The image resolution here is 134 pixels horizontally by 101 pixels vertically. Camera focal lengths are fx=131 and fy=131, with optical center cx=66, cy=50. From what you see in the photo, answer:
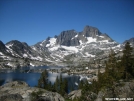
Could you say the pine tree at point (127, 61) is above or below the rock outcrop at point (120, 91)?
above

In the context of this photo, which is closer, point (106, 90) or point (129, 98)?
point (129, 98)

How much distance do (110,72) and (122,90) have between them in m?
5.80

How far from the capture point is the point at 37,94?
3075 centimetres

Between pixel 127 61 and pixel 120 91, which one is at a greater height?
pixel 127 61

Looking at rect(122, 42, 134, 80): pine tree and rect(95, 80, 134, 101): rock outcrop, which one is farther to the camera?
rect(122, 42, 134, 80): pine tree

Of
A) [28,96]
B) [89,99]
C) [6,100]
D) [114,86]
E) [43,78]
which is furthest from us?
[43,78]

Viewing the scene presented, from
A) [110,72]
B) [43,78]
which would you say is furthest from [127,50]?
[43,78]

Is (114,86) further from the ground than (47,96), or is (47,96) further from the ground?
(114,86)

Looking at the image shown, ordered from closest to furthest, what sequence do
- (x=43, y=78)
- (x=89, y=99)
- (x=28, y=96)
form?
(x=28, y=96) < (x=89, y=99) < (x=43, y=78)

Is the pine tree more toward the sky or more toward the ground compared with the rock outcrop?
more toward the sky

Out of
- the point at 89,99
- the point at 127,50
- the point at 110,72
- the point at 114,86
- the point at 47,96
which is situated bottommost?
the point at 89,99

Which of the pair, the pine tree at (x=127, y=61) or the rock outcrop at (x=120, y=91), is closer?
the rock outcrop at (x=120, y=91)

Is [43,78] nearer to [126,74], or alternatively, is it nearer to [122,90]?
[126,74]

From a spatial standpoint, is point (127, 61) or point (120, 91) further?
Answer: point (127, 61)
